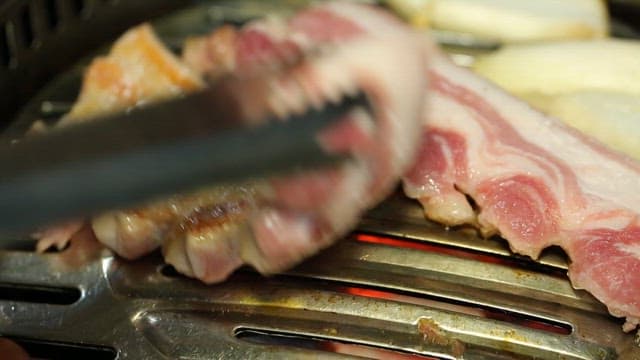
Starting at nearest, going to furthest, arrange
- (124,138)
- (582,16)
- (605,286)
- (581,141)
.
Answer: (124,138)
(605,286)
(581,141)
(582,16)

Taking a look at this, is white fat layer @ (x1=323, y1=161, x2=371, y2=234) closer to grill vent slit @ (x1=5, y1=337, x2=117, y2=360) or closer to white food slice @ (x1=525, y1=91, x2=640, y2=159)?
grill vent slit @ (x1=5, y1=337, x2=117, y2=360)

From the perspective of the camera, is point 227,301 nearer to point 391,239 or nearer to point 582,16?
point 391,239

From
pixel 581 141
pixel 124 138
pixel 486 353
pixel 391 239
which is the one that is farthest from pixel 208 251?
pixel 581 141

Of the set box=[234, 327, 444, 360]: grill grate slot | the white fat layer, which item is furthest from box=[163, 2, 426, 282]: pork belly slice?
box=[234, 327, 444, 360]: grill grate slot

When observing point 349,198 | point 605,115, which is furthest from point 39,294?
point 605,115

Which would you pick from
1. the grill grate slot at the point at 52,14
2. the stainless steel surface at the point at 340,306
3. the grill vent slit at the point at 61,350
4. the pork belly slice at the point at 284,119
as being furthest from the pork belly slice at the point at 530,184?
the grill grate slot at the point at 52,14

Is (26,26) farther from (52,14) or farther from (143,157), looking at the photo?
(143,157)

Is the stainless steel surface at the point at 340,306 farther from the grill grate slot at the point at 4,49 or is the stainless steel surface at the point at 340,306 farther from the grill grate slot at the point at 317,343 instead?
the grill grate slot at the point at 4,49
